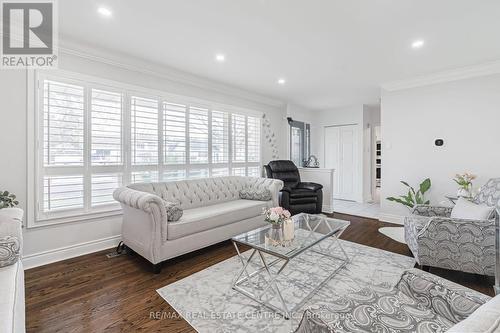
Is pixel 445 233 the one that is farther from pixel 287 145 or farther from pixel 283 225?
pixel 287 145

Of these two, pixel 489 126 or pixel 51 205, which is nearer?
pixel 51 205

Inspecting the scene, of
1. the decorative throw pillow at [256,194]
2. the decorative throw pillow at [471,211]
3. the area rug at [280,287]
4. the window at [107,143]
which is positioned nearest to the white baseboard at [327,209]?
the decorative throw pillow at [256,194]

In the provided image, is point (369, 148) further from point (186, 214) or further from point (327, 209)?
point (186, 214)

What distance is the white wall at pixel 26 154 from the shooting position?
248 centimetres

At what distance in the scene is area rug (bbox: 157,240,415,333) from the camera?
1.74 metres

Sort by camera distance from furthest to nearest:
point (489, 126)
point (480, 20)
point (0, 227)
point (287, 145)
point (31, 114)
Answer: point (287, 145) → point (489, 126) → point (31, 114) → point (480, 20) → point (0, 227)

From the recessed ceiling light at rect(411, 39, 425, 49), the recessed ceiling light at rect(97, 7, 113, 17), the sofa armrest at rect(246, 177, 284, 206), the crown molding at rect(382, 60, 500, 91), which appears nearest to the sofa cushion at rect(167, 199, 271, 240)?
the sofa armrest at rect(246, 177, 284, 206)

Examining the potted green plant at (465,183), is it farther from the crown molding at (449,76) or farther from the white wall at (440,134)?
the crown molding at (449,76)

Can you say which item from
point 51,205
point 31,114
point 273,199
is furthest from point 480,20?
point 51,205

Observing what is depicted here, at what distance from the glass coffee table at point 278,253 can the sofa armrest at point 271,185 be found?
0.99 meters

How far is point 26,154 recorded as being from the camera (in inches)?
101

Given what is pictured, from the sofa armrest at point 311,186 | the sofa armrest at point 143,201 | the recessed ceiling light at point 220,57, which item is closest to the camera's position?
the sofa armrest at point 143,201

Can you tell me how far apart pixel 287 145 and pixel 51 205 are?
184 inches

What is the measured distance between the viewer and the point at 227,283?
2270 mm
